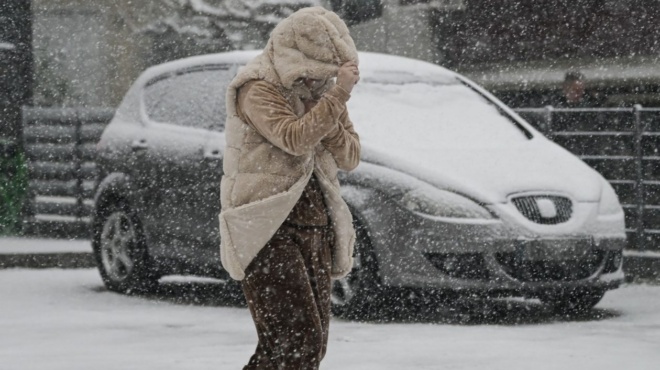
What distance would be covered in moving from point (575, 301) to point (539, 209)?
0.94 metres

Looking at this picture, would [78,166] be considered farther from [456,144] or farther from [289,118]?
[289,118]

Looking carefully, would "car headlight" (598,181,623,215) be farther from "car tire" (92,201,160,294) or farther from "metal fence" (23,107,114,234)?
"metal fence" (23,107,114,234)

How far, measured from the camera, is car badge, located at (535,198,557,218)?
9953mm

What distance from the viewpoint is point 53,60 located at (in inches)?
923

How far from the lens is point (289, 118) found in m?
5.62

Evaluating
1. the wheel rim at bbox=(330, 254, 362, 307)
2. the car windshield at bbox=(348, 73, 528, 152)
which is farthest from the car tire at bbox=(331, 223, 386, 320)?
the car windshield at bbox=(348, 73, 528, 152)

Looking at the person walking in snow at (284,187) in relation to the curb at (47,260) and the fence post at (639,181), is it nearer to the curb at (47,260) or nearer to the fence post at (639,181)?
the curb at (47,260)

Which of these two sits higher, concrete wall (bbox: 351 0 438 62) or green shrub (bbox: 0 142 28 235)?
concrete wall (bbox: 351 0 438 62)

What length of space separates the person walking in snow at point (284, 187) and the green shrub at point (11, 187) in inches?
425

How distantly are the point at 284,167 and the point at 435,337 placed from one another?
3.69m

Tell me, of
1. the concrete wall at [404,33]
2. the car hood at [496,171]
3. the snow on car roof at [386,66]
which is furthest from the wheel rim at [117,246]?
the concrete wall at [404,33]

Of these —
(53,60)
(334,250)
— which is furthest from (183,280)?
(53,60)

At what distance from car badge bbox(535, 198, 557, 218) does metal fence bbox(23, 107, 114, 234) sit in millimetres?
7992

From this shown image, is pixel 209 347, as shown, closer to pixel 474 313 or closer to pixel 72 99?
pixel 474 313
